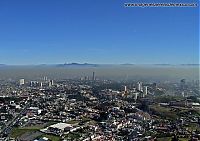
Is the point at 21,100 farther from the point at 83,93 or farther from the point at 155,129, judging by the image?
the point at 155,129

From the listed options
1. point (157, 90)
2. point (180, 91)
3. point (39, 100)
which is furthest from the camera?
point (157, 90)

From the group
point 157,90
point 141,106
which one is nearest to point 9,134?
point 141,106

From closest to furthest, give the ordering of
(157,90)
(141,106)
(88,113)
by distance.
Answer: (88,113), (141,106), (157,90)

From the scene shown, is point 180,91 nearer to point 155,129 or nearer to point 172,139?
point 155,129

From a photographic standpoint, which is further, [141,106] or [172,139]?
[141,106]

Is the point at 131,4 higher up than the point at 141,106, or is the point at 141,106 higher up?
the point at 131,4

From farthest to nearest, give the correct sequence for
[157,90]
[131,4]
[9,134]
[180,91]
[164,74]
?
[164,74] < [157,90] < [180,91] < [9,134] < [131,4]

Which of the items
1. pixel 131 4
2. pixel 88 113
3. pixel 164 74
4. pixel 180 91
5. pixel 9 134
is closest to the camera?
pixel 131 4

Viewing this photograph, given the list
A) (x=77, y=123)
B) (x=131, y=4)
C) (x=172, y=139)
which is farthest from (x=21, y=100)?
(x=131, y=4)

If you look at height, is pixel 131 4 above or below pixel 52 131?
above
